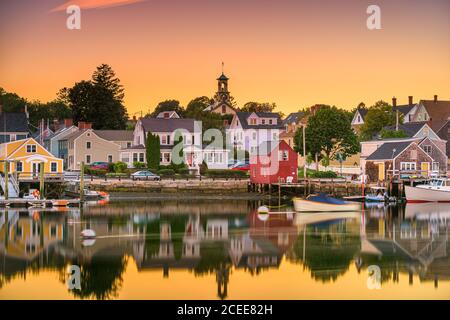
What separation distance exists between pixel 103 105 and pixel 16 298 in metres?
92.7

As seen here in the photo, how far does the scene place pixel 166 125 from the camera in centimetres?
8962

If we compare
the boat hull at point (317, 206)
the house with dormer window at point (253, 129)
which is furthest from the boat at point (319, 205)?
the house with dormer window at point (253, 129)

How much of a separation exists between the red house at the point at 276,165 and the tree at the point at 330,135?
40.4ft

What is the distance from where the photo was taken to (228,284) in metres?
28.8

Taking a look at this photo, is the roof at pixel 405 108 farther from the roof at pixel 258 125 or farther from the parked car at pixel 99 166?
the parked car at pixel 99 166

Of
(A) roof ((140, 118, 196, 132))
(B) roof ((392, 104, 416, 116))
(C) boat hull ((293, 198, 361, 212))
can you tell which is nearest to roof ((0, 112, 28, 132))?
(A) roof ((140, 118, 196, 132))

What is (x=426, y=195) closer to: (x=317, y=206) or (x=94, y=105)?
(x=317, y=206)

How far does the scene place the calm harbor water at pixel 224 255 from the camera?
91.2ft

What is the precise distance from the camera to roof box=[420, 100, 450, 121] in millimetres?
103369

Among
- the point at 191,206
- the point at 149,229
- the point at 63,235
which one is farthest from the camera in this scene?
the point at 191,206

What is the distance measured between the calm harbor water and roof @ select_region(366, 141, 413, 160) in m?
17.7

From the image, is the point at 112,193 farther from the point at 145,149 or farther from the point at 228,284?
the point at 228,284

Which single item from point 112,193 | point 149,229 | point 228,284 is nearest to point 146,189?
point 112,193
